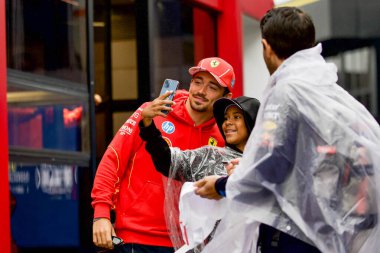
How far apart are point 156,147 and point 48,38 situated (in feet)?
6.80

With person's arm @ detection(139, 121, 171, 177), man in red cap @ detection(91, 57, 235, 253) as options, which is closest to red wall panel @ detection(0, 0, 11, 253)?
man in red cap @ detection(91, 57, 235, 253)

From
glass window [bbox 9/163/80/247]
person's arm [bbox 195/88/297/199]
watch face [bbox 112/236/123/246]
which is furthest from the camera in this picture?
glass window [bbox 9/163/80/247]

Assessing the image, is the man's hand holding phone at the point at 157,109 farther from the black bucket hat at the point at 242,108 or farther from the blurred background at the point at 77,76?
the blurred background at the point at 77,76

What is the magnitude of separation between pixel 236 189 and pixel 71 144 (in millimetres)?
2959

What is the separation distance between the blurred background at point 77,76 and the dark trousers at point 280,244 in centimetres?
188

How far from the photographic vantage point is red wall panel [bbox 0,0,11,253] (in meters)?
4.99

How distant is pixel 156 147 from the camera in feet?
14.2

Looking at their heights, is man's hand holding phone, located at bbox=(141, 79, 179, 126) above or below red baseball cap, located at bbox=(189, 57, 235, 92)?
below

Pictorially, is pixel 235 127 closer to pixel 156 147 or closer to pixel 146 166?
pixel 156 147

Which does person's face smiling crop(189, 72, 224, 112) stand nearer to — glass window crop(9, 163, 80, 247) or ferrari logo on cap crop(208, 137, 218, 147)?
ferrari logo on cap crop(208, 137, 218, 147)

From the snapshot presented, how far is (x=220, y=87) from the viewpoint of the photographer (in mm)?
4746

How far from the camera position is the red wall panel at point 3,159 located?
196 inches

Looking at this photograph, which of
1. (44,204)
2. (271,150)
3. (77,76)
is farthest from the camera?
(77,76)

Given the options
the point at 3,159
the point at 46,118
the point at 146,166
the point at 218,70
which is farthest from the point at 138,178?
the point at 46,118
